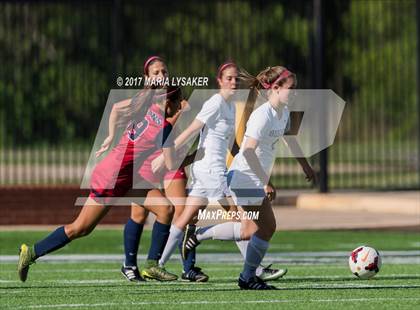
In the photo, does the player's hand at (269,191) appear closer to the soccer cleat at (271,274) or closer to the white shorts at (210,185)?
the white shorts at (210,185)

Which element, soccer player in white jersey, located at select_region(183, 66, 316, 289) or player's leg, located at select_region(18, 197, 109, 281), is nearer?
soccer player in white jersey, located at select_region(183, 66, 316, 289)

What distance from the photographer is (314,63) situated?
75.6 ft

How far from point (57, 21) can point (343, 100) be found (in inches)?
256

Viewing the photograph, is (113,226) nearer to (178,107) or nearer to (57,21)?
(178,107)

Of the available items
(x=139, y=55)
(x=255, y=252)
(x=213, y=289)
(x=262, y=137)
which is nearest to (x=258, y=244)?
(x=255, y=252)

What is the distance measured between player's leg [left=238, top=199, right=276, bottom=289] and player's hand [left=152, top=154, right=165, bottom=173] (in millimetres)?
1088

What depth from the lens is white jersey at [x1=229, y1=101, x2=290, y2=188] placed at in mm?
10953

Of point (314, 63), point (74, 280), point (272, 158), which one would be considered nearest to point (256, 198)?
point (272, 158)

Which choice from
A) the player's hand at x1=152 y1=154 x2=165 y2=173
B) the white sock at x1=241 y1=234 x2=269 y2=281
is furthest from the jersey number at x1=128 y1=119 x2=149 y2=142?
the white sock at x1=241 y1=234 x2=269 y2=281

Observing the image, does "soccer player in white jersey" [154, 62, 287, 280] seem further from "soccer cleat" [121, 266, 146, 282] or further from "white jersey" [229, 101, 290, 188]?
"white jersey" [229, 101, 290, 188]

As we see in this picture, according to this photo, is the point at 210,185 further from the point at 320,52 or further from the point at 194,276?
the point at 320,52

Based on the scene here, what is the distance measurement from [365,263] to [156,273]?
186 centimetres

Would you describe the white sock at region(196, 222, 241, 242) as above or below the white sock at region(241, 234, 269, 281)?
below

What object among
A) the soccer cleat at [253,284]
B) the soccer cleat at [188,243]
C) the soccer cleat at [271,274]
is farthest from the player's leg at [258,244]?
the soccer cleat at [188,243]
